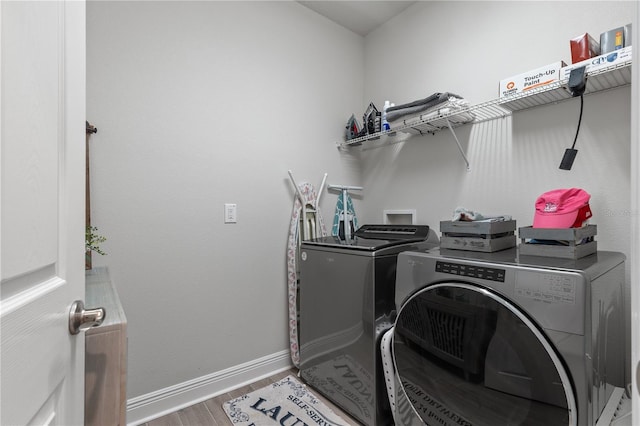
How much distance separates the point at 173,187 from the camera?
1.72m

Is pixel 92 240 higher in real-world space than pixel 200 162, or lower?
lower

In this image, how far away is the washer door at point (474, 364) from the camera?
2.95ft

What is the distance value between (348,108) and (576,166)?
63.6 inches

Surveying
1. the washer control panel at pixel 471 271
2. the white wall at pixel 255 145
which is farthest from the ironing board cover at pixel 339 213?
the washer control panel at pixel 471 271

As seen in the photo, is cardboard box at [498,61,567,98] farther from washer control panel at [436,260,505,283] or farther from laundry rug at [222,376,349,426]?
laundry rug at [222,376,349,426]

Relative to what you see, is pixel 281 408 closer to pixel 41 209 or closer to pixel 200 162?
pixel 200 162

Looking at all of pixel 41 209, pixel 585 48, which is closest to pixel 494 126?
pixel 585 48

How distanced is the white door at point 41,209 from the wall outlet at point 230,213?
124cm

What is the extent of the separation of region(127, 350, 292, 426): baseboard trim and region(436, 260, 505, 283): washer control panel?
4.76 ft

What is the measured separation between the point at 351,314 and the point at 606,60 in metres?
1.56

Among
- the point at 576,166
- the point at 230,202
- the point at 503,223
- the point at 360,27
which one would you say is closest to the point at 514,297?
the point at 503,223

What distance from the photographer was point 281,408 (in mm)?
1688

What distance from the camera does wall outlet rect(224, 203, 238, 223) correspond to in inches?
74.9

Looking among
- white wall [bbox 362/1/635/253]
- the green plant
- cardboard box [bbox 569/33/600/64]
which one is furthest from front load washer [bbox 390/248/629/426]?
the green plant
